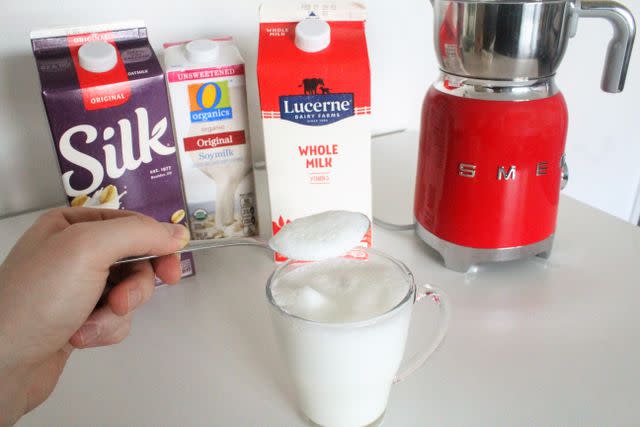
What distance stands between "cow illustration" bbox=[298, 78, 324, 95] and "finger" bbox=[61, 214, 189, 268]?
23cm

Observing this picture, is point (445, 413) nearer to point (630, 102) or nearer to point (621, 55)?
point (621, 55)

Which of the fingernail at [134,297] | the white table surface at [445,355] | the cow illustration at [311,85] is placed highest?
the cow illustration at [311,85]

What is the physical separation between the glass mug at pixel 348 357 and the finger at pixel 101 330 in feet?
0.67

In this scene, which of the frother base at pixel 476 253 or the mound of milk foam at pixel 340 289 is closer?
the mound of milk foam at pixel 340 289

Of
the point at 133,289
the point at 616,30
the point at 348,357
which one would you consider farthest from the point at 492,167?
the point at 133,289

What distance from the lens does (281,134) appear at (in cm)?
68

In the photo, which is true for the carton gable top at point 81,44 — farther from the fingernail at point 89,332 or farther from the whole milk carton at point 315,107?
the fingernail at point 89,332

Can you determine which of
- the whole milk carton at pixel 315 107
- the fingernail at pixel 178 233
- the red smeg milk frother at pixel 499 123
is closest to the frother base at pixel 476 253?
the red smeg milk frother at pixel 499 123

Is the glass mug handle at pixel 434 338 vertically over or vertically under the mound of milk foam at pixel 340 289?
under

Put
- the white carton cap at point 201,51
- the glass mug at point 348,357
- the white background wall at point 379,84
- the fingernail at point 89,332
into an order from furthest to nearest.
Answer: the white background wall at point 379,84
the white carton cap at point 201,51
the fingernail at point 89,332
the glass mug at point 348,357

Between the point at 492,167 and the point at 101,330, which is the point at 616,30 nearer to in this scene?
the point at 492,167

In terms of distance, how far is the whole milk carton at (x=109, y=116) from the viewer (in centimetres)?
62

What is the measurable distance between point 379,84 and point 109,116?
61cm

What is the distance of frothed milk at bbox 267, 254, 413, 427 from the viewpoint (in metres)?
0.44
